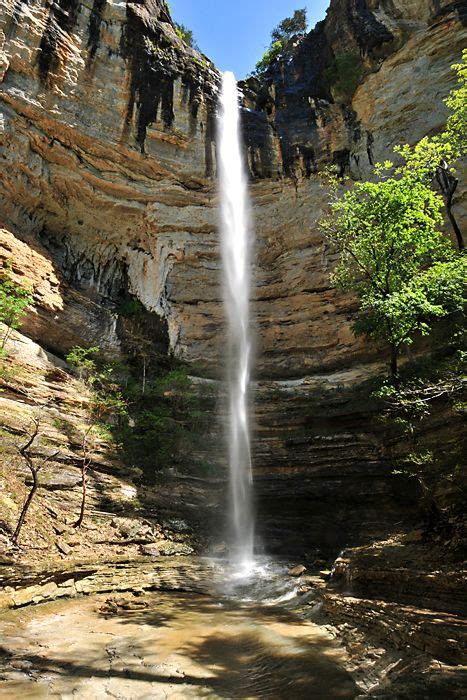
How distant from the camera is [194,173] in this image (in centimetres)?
2233

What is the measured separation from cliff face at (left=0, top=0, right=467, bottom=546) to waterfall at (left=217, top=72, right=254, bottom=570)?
0.63 m

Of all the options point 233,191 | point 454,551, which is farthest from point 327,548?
point 233,191

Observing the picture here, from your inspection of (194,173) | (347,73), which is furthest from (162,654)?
(347,73)

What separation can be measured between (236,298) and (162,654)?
1803 cm

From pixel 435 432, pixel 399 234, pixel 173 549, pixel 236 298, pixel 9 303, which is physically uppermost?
pixel 236 298

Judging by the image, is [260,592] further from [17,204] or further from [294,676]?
[17,204]

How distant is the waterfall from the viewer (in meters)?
15.3

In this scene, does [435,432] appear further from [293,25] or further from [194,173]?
[293,25]

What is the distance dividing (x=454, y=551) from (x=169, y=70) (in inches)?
1006

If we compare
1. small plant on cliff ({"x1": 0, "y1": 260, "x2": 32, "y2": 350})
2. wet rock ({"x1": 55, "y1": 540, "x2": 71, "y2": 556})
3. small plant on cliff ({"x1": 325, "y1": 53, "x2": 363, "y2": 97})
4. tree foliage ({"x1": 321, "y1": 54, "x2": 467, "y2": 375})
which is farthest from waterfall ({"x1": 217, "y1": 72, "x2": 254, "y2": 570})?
small plant on cliff ({"x1": 0, "y1": 260, "x2": 32, "y2": 350})

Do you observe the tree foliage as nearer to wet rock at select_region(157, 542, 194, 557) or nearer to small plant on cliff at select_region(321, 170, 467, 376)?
small plant on cliff at select_region(321, 170, 467, 376)

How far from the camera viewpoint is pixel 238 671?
13.2 feet

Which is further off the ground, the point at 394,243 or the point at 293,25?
the point at 293,25

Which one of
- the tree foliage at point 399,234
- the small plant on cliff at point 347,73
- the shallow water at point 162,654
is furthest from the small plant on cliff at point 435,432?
the small plant on cliff at point 347,73
